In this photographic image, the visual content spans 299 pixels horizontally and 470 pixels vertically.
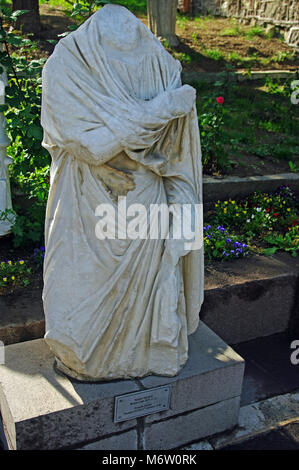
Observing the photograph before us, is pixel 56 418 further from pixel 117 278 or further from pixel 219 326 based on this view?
pixel 219 326

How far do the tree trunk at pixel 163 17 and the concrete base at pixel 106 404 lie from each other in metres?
7.43

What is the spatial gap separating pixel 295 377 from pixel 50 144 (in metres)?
2.51

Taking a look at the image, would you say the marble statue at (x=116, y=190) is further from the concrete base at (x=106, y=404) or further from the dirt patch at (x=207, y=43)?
the dirt patch at (x=207, y=43)

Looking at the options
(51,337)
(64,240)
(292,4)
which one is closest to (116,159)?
(64,240)

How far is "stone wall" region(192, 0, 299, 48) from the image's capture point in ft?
35.0

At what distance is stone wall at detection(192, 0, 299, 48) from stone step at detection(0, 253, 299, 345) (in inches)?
320

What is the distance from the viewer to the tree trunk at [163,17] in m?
8.75

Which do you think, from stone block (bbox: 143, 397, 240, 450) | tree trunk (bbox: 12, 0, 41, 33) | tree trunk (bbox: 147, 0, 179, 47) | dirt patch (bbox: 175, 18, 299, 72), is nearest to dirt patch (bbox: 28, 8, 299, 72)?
dirt patch (bbox: 175, 18, 299, 72)

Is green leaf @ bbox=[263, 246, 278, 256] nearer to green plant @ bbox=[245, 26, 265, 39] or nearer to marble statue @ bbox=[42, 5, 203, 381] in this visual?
marble statue @ bbox=[42, 5, 203, 381]

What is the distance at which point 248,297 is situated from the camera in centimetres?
384

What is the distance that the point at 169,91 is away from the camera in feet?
7.12

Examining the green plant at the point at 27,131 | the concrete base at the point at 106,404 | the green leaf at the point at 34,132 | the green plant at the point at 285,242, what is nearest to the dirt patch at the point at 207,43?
the green plant at the point at 27,131

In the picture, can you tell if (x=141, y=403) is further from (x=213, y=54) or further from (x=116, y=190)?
(x=213, y=54)

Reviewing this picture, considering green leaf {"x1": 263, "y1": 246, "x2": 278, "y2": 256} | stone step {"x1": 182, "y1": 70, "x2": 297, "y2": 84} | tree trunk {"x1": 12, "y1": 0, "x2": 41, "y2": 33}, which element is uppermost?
tree trunk {"x1": 12, "y1": 0, "x2": 41, "y2": 33}
